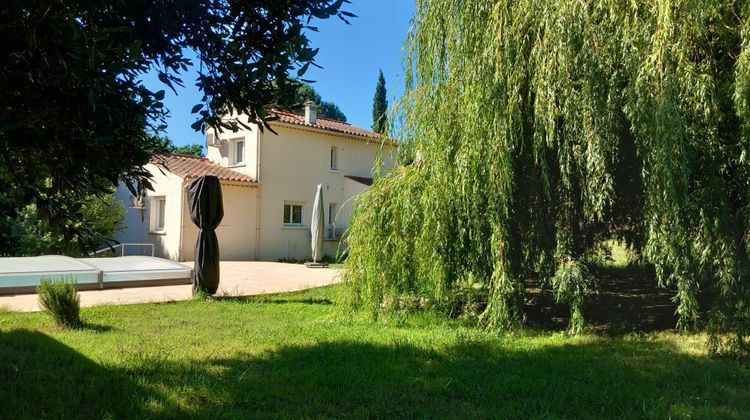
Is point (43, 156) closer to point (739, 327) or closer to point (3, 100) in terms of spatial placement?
point (3, 100)

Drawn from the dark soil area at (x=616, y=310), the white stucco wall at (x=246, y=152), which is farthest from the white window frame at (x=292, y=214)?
the dark soil area at (x=616, y=310)

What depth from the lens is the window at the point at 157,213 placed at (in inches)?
852

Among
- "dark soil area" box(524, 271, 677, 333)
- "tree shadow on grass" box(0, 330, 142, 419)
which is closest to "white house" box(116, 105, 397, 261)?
"dark soil area" box(524, 271, 677, 333)

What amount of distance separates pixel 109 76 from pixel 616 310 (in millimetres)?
8260

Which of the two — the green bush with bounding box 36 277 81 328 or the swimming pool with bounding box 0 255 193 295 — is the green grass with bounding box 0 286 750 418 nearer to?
the green bush with bounding box 36 277 81 328

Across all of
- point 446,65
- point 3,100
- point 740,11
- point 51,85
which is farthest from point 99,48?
point 740,11

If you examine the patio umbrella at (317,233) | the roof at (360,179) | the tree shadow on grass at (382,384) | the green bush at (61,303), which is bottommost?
the tree shadow on grass at (382,384)

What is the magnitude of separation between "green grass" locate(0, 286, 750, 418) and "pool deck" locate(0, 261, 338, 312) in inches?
90.1

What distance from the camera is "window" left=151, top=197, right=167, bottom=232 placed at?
21.7 metres

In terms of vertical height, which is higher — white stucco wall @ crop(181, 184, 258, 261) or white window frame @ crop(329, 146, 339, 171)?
white window frame @ crop(329, 146, 339, 171)

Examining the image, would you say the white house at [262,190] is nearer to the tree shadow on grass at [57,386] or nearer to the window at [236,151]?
the window at [236,151]

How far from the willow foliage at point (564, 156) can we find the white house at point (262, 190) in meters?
12.7

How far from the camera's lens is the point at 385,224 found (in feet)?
25.4

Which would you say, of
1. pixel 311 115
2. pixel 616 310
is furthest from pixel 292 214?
pixel 616 310
